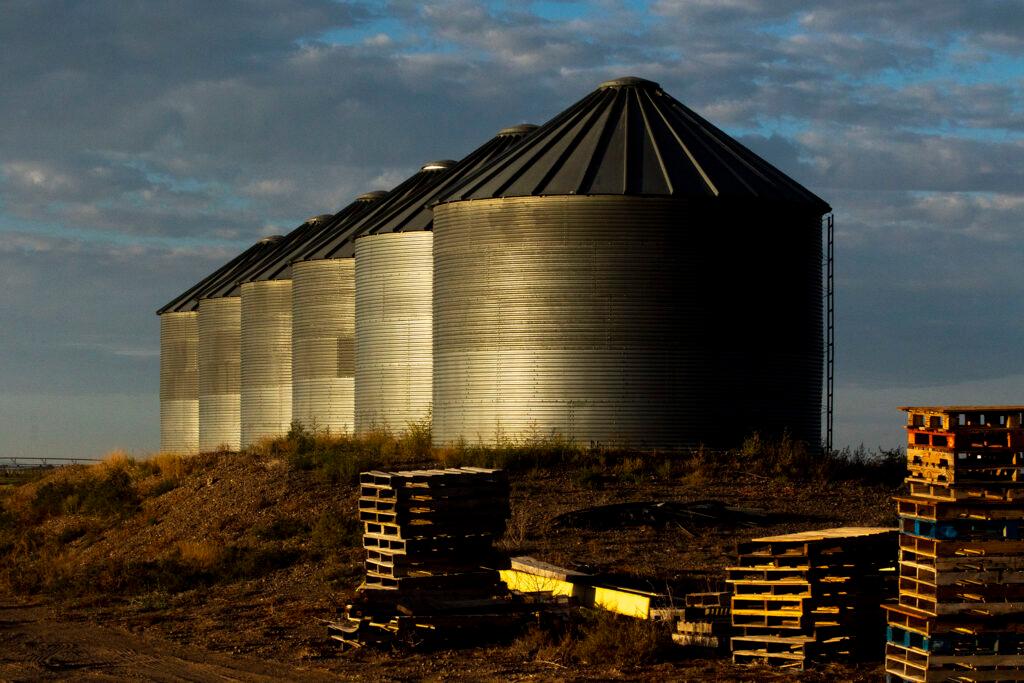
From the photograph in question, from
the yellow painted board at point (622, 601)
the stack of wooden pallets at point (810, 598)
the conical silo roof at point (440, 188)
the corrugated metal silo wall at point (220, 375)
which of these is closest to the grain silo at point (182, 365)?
the corrugated metal silo wall at point (220, 375)

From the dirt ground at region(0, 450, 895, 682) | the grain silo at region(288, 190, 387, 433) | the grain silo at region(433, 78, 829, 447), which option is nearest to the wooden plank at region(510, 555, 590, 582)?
the dirt ground at region(0, 450, 895, 682)

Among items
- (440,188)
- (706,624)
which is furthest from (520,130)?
(706,624)

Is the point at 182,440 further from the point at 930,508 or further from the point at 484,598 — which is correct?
the point at 930,508

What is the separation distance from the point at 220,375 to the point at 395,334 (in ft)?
56.9

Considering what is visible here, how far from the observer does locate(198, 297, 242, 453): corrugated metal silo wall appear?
55.0 meters

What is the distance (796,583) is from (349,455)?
18.7 m

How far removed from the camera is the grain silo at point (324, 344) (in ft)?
147

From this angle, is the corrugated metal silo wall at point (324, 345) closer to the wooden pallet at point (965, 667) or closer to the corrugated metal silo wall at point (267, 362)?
the corrugated metal silo wall at point (267, 362)

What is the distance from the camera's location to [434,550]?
2073cm

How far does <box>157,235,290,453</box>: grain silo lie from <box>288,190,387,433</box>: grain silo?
13.5 metres

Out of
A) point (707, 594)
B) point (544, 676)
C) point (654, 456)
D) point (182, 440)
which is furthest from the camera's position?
point (182, 440)

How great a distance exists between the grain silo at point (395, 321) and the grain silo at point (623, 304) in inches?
124

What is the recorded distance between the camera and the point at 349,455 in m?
34.3

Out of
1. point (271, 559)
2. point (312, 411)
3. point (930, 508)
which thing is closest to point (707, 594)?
point (930, 508)
